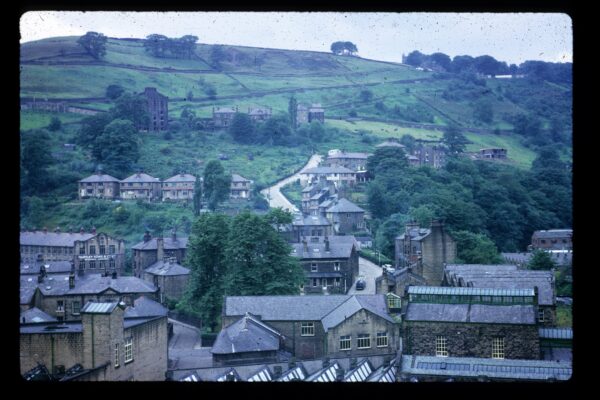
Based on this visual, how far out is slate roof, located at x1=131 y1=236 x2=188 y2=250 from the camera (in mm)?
21125

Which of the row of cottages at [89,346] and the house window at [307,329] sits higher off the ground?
the row of cottages at [89,346]

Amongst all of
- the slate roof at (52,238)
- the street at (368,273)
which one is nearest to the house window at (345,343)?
the street at (368,273)

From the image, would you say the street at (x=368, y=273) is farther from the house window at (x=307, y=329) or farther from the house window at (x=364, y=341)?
the house window at (x=364, y=341)

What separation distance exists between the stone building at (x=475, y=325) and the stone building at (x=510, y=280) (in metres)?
0.40

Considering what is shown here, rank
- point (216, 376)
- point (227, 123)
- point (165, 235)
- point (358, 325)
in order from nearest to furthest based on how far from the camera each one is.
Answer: point (216, 376) → point (358, 325) → point (165, 235) → point (227, 123)

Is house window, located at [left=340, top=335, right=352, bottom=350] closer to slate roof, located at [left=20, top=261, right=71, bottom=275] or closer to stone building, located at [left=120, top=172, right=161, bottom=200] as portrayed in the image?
slate roof, located at [left=20, top=261, right=71, bottom=275]

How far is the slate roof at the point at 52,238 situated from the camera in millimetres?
20859

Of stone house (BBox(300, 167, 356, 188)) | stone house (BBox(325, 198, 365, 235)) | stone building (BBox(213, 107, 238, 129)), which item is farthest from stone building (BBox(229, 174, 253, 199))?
stone building (BBox(213, 107, 238, 129))

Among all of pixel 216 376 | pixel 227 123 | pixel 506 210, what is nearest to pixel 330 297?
pixel 216 376

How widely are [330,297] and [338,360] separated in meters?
2.75
